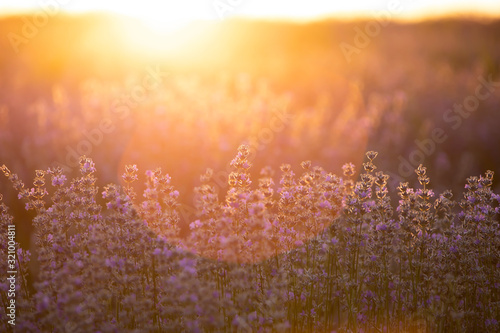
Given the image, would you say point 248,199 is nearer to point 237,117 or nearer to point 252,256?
point 252,256

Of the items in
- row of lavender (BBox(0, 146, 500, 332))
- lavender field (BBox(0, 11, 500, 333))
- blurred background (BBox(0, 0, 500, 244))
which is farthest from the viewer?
blurred background (BBox(0, 0, 500, 244))

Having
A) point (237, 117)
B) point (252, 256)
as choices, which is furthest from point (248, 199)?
point (237, 117)

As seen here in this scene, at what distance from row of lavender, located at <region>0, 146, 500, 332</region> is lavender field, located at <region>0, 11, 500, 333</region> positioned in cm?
2

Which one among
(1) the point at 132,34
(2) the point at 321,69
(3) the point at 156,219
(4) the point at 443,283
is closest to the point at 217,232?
(3) the point at 156,219

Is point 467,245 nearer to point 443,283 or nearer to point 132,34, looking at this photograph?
point 443,283

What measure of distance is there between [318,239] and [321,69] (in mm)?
19793

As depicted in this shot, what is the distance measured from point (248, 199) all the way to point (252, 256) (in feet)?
1.45

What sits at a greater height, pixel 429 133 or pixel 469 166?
pixel 429 133

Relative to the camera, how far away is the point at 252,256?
4184 mm

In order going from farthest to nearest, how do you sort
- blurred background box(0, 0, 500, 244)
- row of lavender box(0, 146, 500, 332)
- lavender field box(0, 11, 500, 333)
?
blurred background box(0, 0, 500, 244) → lavender field box(0, 11, 500, 333) → row of lavender box(0, 146, 500, 332)

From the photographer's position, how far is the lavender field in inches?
162

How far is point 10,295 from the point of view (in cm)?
436

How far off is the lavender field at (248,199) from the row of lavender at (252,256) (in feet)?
0.08

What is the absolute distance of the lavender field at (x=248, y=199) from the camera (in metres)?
4.12
